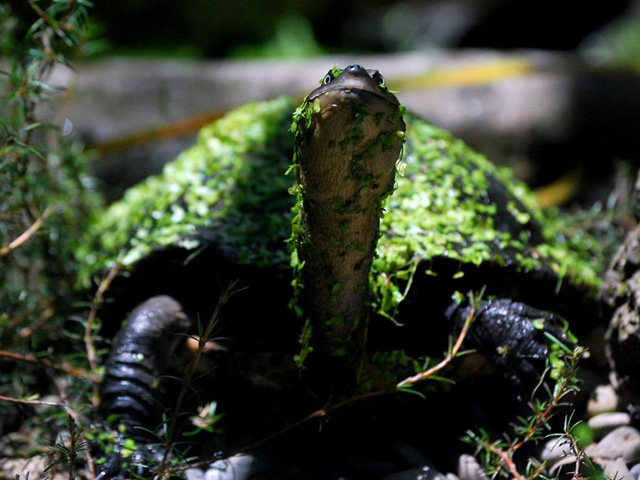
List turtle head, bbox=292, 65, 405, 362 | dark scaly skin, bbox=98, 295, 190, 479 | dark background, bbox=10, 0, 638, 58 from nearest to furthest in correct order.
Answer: turtle head, bbox=292, 65, 405, 362, dark scaly skin, bbox=98, 295, 190, 479, dark background, bbox=10, 0, 638, 58

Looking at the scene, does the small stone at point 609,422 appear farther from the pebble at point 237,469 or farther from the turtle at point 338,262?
the pebble at point 237,469

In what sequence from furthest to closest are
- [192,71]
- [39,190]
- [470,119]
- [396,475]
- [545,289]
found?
1. [192,71]
2. [470,119]
3. [39,190]
4. [545,289]
5. [396,475]

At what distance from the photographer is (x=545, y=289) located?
1974 millimetres

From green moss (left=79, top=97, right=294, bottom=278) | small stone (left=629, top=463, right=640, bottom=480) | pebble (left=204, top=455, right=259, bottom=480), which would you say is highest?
green moss (left=79, top=97, right=294, bottom=278)

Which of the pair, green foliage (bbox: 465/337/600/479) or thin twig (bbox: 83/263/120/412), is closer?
green foliage (bbox: 465/337/600/479)

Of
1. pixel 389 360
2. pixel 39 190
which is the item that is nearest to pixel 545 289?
pixel 389 360

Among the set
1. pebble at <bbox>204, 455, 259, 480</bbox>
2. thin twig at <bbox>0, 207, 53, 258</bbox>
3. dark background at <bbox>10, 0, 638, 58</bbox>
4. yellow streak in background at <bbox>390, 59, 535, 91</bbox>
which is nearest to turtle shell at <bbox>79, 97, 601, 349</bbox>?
thin twig at <bbox>0, 207, 53, 258</bbox>

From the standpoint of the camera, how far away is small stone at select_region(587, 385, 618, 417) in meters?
1.95

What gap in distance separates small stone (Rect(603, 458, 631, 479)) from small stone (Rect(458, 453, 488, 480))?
32cm

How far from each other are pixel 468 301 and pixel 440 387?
0.29 m

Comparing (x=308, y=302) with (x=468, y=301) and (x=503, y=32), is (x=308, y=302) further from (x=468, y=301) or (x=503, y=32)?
(x=503, y=32)

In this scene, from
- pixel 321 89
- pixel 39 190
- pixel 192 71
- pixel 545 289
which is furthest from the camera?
pixel 192 71

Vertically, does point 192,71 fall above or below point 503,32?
below

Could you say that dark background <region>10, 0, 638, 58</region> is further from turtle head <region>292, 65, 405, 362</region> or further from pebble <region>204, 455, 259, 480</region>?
pebble <region>204, 455, 259, 480</region>
